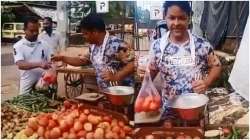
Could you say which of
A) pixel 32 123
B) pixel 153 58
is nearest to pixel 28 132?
pixel 32 123

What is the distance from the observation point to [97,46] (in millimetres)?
2711

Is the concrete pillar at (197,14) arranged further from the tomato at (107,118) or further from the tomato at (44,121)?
the tomato at (44,121)

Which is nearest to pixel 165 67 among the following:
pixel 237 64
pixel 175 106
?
pixel 175 106

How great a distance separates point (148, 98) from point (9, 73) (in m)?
0.76

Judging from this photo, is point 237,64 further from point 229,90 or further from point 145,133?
point 145,133

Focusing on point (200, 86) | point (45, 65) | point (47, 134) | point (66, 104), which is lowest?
point (47, 134)

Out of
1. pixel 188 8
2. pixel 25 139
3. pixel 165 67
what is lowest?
pixel 25 139

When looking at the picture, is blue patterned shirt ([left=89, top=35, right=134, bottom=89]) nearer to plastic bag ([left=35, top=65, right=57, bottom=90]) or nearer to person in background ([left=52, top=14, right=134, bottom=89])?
person in background ([left=52, top=14, right=134, bottom=89])

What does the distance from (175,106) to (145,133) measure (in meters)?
0.22

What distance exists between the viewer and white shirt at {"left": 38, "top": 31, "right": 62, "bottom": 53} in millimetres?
2693

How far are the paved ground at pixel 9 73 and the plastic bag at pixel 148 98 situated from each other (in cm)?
39

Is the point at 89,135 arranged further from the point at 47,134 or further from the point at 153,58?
the point at 153,58

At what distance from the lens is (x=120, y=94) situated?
107 inches

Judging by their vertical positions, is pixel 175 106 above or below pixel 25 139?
above
